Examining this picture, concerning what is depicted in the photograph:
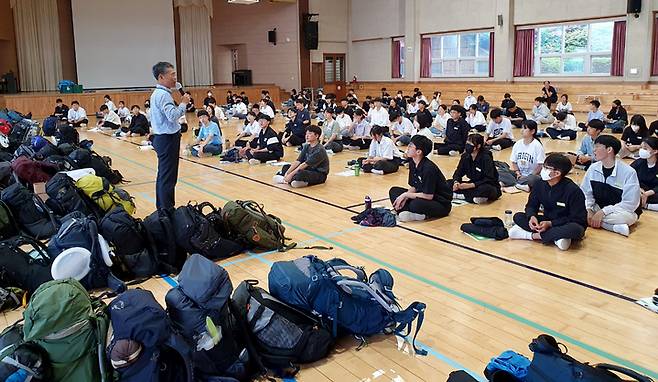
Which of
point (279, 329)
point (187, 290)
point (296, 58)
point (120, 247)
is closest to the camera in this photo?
point (187, 290)

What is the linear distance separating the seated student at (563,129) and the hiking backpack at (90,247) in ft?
41.2

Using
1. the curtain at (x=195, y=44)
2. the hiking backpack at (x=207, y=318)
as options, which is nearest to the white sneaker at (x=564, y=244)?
the hiking backpack at (x=207, y=318)

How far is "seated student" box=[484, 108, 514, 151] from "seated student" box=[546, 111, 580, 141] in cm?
231

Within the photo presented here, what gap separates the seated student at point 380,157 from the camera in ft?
33.0

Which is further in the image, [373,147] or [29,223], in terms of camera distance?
[373,147]

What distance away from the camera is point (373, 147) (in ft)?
34.5

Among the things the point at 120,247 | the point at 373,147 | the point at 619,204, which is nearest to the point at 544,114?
the point at 373,147

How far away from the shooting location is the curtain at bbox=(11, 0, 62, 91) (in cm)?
2459

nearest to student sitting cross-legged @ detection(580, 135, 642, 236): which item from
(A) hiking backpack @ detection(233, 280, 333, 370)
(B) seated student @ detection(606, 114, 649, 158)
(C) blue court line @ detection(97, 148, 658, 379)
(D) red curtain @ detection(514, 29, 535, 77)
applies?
(C) blue court line @ detection(97, 148, 658, 379)

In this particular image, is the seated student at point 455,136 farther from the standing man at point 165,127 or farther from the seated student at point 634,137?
the standing man at point 165,127

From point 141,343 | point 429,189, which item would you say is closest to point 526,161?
point 429,189

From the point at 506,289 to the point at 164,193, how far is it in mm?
3965

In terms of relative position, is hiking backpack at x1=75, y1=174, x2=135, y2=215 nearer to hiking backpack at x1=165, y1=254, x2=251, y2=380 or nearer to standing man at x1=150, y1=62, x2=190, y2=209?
standing man at x1=150, y1=62, x2=190, y2=209

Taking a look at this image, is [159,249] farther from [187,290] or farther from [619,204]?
[619,204]
